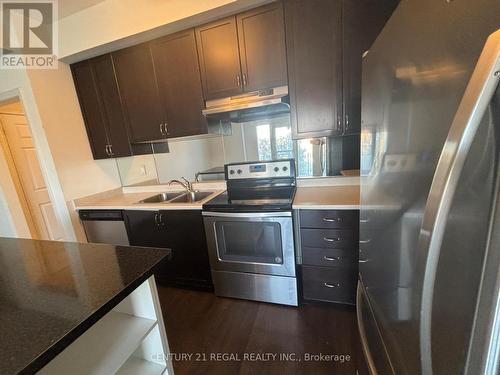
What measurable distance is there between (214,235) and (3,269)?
3.84 feet

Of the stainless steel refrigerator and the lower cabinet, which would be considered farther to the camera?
the lower cabinet

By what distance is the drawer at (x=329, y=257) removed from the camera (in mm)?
1603

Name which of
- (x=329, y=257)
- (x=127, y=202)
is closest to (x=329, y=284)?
(x=329, y=257)

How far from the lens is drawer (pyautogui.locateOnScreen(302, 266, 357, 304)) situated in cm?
165

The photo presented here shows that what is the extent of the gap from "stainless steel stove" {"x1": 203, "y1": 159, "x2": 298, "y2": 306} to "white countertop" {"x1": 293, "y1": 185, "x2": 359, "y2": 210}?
0.09 meters

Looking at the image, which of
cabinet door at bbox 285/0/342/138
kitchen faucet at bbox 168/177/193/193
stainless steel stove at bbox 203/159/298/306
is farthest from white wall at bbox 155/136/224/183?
cabinet door at bbox 285/0/342/138

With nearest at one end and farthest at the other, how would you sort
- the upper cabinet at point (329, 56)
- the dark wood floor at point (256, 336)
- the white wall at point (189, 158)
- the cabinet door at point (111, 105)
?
the dark wood floor at point (256, 336), the upper cabinet at point (329, 56), the cabinet door at point (111, 105), the white wall at point (189, 158)

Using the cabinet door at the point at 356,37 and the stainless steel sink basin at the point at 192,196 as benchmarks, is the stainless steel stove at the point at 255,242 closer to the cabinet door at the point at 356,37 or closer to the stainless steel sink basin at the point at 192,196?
the stainless steel sink basin at the point at 192,196

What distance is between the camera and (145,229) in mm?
2135

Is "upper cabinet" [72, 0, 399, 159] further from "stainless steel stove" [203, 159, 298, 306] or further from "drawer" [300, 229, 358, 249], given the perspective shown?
"drawer" [300, 229, 358, 249]

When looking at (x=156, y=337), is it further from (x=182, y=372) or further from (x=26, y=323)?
(x=182, y=372)

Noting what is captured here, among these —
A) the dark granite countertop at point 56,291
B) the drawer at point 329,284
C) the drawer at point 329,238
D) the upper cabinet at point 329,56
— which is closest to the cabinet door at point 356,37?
the upper cabinet at point 329,56

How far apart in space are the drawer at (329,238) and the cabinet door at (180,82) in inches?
48.8

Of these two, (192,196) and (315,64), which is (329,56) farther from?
(192,196)
